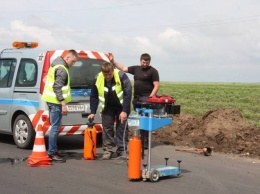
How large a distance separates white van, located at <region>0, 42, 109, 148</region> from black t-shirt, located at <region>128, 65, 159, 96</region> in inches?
29.8

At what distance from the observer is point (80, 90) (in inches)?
375

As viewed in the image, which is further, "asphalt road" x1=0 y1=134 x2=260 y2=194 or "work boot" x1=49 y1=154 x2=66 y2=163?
"work boot" x1=49 y1=154 x2=66 y2=163

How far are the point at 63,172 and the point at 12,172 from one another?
2.58 ft

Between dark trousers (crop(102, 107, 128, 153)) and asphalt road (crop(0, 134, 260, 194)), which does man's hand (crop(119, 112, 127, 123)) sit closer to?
dark trousers (crop(102, 107, 128, 153))

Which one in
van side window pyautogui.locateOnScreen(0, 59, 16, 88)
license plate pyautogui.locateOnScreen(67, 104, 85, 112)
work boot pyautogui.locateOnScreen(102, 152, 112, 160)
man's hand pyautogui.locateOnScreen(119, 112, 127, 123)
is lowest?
Result: work boot pyautogui.locateOnScreen(102, 152, 112, 160)

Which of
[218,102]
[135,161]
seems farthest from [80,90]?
[218,102]

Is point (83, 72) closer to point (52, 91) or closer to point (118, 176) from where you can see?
point (52, 91)

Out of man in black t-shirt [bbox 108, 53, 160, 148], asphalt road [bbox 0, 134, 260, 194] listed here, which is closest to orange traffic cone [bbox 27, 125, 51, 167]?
asphalt road [bbox 0, 134, 260, 194]

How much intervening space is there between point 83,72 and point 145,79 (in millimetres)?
1287

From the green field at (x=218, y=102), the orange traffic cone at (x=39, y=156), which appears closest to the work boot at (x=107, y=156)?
the orange traffic cone at (x=39, y=156)

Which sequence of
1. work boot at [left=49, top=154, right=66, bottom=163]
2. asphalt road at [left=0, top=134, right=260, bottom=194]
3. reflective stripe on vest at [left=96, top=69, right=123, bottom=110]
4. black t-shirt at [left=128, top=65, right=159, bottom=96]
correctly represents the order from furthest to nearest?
1. black t-shirt at [left=128, top=65, right=159, bottom=96]
2. reflective stripe on vest at [left=96, top=69, right=123, bottom=110]
3. work boot at [left=49, top=154, right=66, bottom=163]
4. asphalt road at [left=0, top=134, right=260, bottom=194]

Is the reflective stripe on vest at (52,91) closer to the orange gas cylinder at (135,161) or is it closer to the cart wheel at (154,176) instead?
the orange gas cylinder at (135,161)

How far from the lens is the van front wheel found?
31.2 ft

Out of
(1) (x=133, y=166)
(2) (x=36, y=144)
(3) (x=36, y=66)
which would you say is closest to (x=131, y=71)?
(3) (x=36, y=66)
